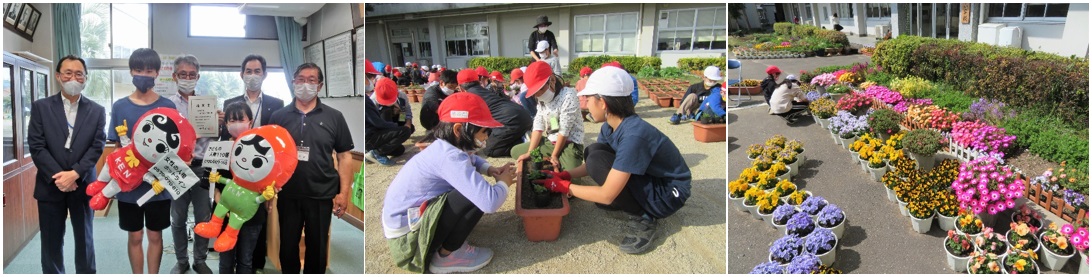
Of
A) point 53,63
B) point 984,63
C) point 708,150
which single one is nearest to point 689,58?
point 708,150

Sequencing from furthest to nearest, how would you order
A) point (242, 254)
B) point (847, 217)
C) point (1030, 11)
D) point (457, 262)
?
point (1030, 11) → point (847, 217) → point (242, 254) → point (457, 262)

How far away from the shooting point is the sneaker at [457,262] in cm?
284

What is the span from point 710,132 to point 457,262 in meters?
2.79

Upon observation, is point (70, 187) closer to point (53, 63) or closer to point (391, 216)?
point (53, 63)

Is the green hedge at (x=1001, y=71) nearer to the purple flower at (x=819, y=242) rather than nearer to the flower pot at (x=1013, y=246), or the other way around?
the flower pot at (x=1013, y=246)

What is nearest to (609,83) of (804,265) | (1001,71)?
(804,265)

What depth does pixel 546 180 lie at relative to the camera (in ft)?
9.65

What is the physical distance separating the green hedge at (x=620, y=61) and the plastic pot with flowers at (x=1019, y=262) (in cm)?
229

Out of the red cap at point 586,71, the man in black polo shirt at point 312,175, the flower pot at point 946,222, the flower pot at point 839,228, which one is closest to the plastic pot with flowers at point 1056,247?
the flower pot at point 946,222

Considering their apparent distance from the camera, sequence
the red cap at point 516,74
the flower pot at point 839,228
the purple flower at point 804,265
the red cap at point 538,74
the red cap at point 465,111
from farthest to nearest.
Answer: the red cap at point 516,74, the red cap at point 538,74, the flower pot at point 839,228, the purple flower at point 804,265, the red cap at point 465,111

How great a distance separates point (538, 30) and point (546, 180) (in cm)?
134

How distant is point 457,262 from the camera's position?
283 cm

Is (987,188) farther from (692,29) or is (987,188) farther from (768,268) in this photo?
(692,29)

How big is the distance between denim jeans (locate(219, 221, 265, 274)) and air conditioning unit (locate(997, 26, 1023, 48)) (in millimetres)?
6209
